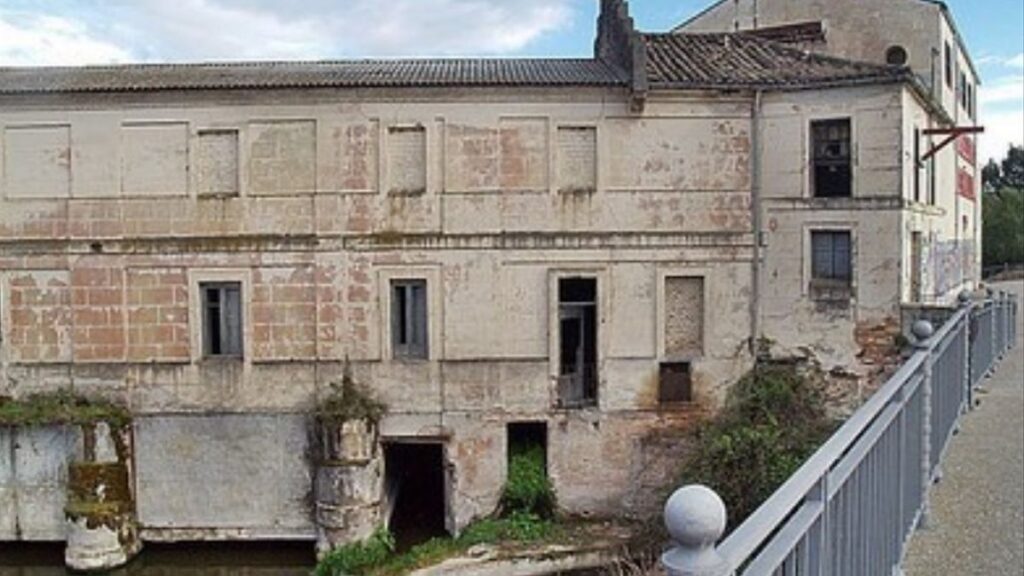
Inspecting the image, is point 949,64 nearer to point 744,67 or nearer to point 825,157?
point 744,67

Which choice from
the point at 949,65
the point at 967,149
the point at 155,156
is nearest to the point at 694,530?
the point at 155,156

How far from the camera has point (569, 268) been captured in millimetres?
18516

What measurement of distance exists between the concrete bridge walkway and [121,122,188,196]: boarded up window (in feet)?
48.0

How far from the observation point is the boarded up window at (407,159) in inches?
728

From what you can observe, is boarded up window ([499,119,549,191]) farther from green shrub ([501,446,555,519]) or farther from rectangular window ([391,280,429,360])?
green shrub ([501,446,555,519])

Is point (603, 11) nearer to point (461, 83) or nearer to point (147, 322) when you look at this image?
point (461, 83)

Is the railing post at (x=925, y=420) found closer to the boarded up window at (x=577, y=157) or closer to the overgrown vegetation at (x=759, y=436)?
the overgrown vegetation at (x=759, y=436)

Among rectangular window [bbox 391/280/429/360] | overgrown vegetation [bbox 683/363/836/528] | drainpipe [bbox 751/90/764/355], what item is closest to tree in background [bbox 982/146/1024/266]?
drainpipe [bbox 751/90/764/355]

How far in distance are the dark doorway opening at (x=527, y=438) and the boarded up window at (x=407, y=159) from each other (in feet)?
16.3

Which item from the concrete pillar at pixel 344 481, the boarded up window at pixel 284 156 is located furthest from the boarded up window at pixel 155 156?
the concrete pillar at pixel 344 481

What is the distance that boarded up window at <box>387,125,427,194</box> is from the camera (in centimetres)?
1850

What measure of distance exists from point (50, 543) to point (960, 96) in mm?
28544

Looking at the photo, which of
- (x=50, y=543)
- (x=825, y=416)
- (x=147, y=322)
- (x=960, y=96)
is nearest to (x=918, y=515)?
(x=825, y=416)

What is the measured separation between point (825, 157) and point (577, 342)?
583 centimetres
